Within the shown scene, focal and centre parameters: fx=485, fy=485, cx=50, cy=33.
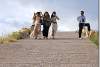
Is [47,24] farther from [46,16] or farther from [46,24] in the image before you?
[46,16]

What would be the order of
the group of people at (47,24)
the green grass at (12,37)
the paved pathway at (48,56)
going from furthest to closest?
the group of people at (47,24)
the green grass at (12,37)
the paved pathway at (48,56)

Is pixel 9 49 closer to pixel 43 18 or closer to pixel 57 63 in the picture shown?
pixel 57 63

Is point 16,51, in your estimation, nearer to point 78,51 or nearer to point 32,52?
point 32,52

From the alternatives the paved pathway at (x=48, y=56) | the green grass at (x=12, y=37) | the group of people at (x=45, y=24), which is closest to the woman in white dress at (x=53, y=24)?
the group of people at (x=45, y=24)

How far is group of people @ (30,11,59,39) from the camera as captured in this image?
25109 mm

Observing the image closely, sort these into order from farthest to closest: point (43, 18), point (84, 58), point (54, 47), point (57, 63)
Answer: point (43, 18) → point (54, 47) → point (84, 58) → point (57, 63)

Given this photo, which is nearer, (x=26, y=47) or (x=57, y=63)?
(x=57, y=63)

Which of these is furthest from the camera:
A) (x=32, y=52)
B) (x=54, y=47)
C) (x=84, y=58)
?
(x=54, y=47)

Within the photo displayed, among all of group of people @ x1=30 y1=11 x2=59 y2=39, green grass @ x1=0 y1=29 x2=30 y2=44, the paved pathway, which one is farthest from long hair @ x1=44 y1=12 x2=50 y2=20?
the paved pathway

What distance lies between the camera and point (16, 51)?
55.9 ft

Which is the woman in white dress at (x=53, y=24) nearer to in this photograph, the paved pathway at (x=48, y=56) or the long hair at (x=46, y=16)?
the long hair at (x=46, y=16)

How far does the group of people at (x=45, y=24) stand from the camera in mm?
25109

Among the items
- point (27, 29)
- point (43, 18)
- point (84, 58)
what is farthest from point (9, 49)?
point (27, 29)

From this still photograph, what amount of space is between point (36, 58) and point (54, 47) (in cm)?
306
